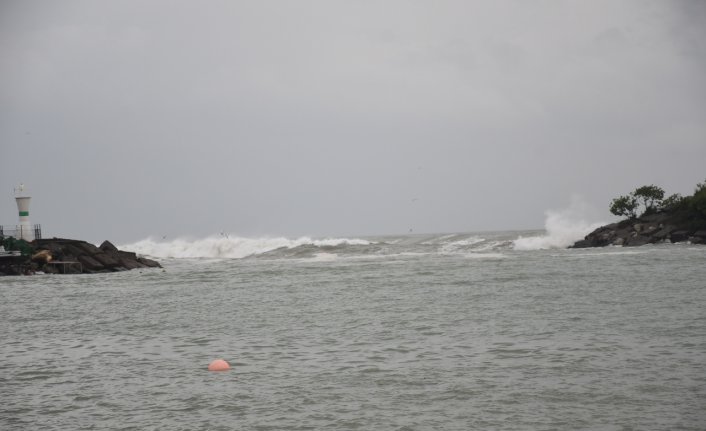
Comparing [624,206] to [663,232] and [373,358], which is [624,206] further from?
[373,358]

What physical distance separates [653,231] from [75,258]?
47.1m

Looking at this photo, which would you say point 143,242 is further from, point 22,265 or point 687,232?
point 687,232

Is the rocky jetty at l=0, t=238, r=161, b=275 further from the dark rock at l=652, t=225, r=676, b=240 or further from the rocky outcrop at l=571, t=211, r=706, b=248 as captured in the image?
the dark rock at l=652, t=225, r=676, b=240

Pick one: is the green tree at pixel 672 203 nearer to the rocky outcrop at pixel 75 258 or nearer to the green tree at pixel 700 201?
the green tree at pixel 700 201

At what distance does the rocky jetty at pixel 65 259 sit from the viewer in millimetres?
54531

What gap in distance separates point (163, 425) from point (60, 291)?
94.8 feet

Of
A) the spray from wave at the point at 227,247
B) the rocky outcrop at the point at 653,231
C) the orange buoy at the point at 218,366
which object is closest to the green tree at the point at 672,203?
the rocky outcrop at the point at 653,231

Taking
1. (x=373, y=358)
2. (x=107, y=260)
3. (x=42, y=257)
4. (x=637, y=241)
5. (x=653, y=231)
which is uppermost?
(x=42, y=257)

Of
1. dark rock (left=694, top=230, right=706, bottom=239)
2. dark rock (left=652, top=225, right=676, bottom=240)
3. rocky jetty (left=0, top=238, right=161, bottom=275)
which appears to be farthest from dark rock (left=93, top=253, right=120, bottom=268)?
dark rock (left=694, top=230, right=706, bottom=239)

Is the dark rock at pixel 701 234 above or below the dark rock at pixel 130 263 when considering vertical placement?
below

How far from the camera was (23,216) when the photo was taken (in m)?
63.5

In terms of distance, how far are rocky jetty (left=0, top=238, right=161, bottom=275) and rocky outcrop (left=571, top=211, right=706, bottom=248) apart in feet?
132

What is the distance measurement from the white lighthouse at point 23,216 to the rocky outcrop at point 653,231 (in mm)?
48553

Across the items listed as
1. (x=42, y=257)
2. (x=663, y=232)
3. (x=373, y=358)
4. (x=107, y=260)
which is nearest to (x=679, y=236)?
(x=663, y=232)
